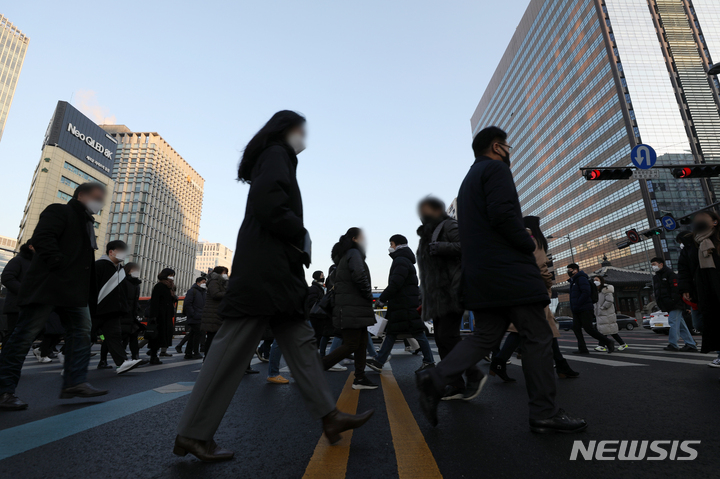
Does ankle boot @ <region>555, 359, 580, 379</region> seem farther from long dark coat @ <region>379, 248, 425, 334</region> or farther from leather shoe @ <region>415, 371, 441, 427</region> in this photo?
leather shoe @ <region>415, 371, 441, 427</region>

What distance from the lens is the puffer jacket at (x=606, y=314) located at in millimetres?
8047

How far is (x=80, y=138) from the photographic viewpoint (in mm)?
62969

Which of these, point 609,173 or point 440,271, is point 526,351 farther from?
point 609,173

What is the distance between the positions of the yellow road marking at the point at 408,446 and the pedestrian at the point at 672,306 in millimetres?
6705

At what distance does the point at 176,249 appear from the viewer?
101 metres

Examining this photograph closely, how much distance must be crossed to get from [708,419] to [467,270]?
168 centimetres

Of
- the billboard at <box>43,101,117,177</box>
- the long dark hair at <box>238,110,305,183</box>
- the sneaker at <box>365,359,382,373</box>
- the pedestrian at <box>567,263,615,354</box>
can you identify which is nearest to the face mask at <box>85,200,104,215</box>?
the long dark hair at <box>238,110,305,183</box>

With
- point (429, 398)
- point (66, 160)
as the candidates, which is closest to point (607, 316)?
point (429, 398)

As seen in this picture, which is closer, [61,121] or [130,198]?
[61,121]

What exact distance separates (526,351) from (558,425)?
419 mm

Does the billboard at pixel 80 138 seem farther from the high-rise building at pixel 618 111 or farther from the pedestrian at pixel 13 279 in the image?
the high-rise building at pixel 618 111

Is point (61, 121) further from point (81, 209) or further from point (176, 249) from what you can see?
point (81, 209)

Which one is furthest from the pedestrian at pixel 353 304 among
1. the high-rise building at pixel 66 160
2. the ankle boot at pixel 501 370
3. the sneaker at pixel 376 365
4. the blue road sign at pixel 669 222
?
the high-rise building at pixel 66 160

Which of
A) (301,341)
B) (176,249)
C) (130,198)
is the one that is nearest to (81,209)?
(301,341)
